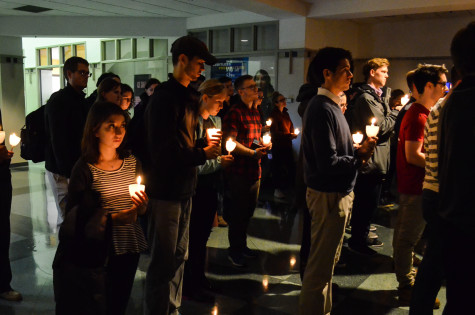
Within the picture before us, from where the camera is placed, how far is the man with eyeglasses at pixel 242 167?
166 inches

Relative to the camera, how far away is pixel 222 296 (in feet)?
12.0

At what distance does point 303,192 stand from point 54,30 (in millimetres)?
10116

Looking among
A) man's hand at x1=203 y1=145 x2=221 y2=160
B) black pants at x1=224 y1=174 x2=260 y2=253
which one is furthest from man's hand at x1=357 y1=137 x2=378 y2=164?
black pants at x1=224 y1=174 x2=260 y2=253

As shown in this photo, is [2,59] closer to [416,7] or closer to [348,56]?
[416,7]

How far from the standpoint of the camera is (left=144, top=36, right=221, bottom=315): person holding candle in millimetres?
2592

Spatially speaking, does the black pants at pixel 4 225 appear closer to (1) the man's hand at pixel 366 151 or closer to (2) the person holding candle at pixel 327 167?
(2) the person holding candle at pixel 327 167

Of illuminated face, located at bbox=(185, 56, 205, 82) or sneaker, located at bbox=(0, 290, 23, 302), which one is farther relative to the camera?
sneaker, located at bbox=(0, 290, 23, 302)

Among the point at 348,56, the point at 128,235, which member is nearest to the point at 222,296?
the point at 128,235

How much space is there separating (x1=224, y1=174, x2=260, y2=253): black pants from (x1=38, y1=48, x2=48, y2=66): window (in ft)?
44.9

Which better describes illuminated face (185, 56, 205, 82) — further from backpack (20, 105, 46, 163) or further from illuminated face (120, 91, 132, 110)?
illuminated face (120, 91, 132, 110)

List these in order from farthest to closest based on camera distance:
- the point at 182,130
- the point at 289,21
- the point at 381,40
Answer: the point at 381,40 < the point at 289,21 < the point at 182,130

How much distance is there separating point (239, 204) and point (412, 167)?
1688 mm

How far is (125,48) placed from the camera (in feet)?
42.7

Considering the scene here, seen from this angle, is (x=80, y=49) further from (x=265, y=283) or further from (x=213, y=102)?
(x=265, y=283)
